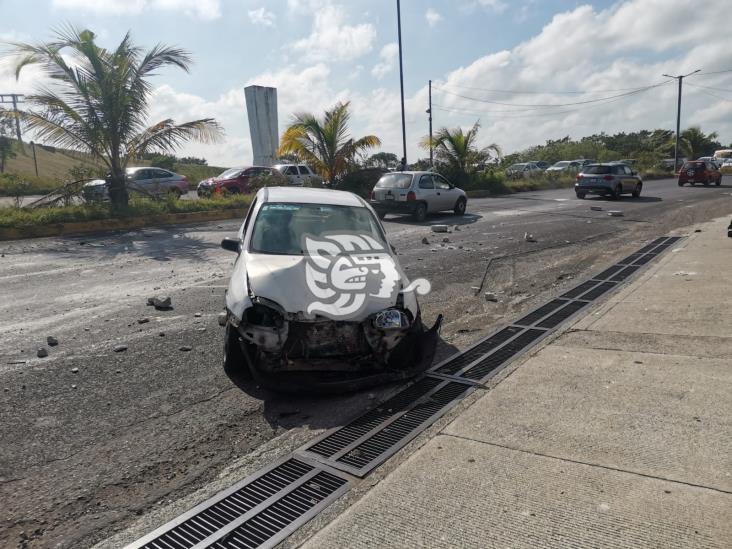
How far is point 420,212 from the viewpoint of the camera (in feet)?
56.0

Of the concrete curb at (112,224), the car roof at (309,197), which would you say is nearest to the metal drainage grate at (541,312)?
the car roof at (309,197)

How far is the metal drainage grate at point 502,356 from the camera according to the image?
15.5 ft

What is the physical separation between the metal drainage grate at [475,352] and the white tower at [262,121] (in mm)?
24402

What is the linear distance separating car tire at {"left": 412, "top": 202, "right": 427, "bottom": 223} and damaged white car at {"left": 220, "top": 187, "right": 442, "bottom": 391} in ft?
38.3

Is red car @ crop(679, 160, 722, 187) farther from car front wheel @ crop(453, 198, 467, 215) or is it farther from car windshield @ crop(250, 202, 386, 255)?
car windshield @ crop(250, 202, 386, 255)

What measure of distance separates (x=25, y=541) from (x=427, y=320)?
4.62 metres

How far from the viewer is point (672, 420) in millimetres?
3562

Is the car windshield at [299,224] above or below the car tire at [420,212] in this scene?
above

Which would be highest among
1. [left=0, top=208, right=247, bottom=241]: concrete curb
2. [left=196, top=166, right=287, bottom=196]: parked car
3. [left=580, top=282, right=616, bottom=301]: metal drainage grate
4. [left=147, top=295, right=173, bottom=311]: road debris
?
Answer: [left=196, top=166, right=287, bottom=196]: parked car

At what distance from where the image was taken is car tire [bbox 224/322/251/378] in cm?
457

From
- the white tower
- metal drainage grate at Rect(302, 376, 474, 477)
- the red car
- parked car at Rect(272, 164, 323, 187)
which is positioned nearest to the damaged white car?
metal drainage grate at Rect(302, 376, 474, 477)

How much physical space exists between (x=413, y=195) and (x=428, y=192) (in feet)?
2.64

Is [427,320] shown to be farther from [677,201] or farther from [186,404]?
[677,201]

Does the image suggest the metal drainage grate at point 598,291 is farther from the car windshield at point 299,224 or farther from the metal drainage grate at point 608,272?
the car windshield at point 299,224
